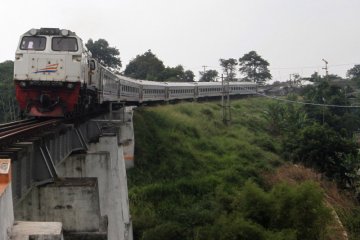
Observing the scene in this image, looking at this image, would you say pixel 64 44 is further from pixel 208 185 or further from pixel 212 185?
pixel 212 185

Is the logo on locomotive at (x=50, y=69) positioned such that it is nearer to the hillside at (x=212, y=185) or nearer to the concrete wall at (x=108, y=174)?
the concrete wall at (x=108, y=174)

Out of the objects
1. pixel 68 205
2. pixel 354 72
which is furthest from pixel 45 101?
pixel 354 72

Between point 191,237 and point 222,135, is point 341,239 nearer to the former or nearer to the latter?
point 191,237

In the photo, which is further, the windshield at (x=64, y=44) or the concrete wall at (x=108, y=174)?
the concrete wall at (x=108, y=174)

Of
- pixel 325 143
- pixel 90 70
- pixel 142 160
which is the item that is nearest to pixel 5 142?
pixel 90 70

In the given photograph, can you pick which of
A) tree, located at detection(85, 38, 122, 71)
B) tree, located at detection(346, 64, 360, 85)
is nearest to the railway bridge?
tree, located at detection(85, 38, 122, 71)

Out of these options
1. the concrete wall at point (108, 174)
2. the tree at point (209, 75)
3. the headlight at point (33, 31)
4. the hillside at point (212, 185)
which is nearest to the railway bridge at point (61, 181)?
the concrete wall at point (108, 174)

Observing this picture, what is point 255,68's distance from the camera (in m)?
93.8

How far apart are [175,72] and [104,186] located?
52.5m

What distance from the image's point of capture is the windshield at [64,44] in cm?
1454

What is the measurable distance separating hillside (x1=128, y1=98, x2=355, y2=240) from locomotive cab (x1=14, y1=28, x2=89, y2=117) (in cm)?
756

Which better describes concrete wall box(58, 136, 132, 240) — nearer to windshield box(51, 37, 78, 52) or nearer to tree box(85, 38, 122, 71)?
windshield box(51, 37, 78, 52)

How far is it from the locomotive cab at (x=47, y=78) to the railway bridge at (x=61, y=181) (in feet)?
2.03

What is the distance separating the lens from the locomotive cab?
545 inches
